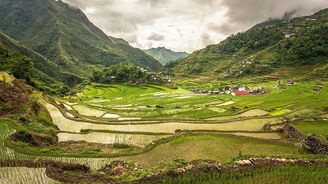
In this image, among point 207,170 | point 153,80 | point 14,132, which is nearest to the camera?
point 207,170

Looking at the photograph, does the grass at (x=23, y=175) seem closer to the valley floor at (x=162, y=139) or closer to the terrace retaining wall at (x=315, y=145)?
the valley floor at (x=162, y=139)

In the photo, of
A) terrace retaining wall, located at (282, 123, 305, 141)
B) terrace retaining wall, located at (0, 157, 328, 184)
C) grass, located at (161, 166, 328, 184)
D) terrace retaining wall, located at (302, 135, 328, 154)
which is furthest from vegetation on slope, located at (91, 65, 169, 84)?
grass, located at (161, 166, 328, 184)

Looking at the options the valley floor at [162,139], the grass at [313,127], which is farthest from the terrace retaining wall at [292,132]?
the grass at [313,127]

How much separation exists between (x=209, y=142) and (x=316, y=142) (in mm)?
7075

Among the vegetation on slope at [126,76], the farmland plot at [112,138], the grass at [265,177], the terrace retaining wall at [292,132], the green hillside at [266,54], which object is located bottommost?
the grass at [265,177]

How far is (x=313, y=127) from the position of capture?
2502cm

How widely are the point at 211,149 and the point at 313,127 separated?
40.9 feet

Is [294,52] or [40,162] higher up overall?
[294,52]

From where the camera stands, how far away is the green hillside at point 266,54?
118 metres

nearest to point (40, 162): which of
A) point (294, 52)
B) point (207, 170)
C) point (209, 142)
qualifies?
point (207, 170)

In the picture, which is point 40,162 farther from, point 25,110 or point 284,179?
point 25,110

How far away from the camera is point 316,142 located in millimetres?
18453

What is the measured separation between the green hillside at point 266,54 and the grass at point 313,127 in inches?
2972

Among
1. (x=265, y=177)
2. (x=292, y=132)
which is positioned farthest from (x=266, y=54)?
(x=265, y=177)
